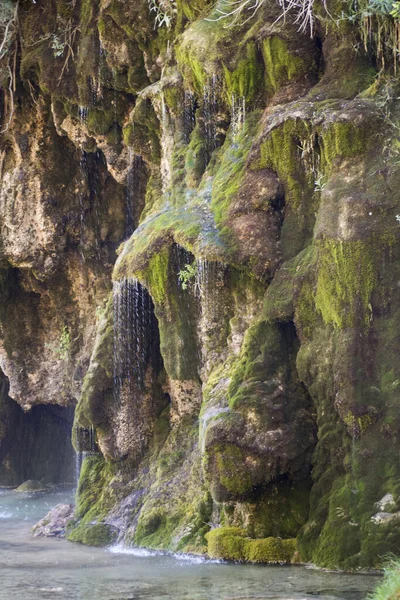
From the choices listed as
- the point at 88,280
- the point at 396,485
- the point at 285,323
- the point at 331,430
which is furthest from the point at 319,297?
the point at 88,280

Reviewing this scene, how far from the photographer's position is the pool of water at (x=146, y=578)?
9.95m

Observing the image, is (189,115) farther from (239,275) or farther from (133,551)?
(133,551)

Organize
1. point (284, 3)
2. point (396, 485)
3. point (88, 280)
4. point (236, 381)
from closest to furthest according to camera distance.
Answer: point (396, 485) → point (236, 381) → point (284, 3) → point (88, 280)

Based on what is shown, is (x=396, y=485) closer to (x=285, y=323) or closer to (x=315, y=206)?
(x=285, y=323)

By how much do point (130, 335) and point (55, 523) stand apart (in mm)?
3936

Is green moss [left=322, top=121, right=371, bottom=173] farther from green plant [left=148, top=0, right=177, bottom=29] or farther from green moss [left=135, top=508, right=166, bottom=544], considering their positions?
green moss [left=135, top=508, right=166, bottom=544]

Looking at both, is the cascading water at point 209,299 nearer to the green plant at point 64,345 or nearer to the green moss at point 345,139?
the green moss at point 345,139

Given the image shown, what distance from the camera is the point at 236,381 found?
42.8 feet

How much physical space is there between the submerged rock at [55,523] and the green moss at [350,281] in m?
7.80

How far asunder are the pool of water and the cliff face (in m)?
0.62

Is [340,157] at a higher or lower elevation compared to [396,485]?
higher

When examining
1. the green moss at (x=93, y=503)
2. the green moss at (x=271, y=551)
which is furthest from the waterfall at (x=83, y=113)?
the green moss at (x=271, y=551)

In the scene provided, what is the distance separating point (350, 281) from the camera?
1226 centimetres

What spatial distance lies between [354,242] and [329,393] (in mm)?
2006
